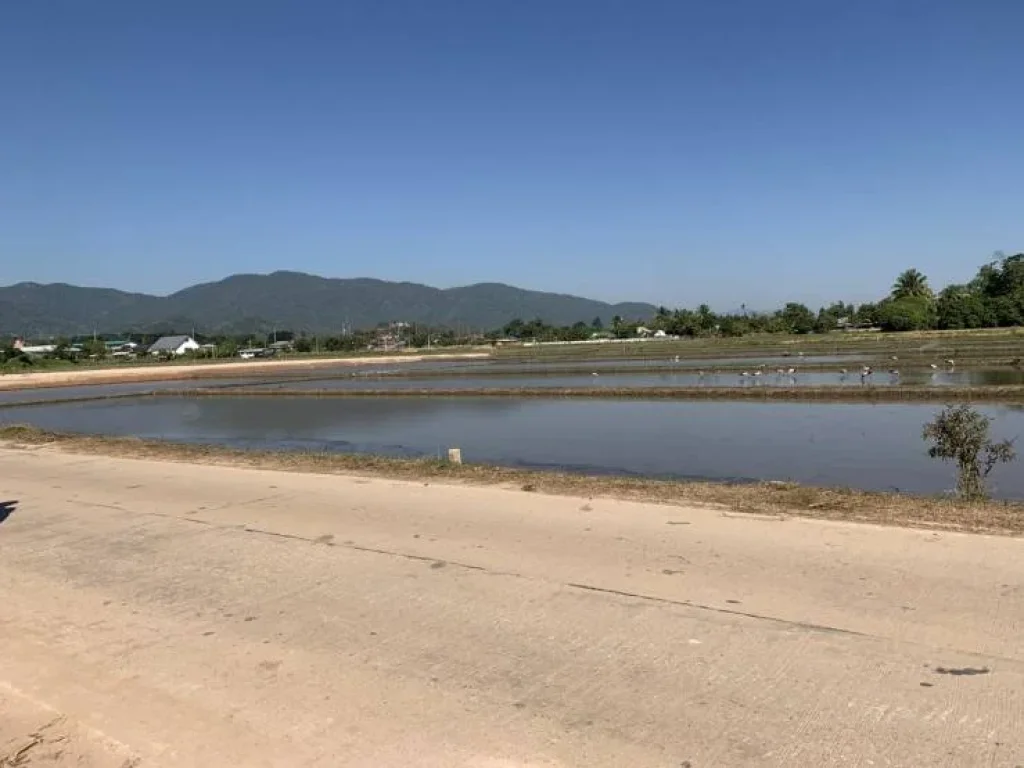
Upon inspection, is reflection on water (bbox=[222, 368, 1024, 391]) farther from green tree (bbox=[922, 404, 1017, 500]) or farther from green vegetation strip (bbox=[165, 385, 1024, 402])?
green tree (bbox=[922, 404, 1017, 500])

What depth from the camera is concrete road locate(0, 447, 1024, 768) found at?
314cm

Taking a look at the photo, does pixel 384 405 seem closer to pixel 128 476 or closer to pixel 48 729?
pixel 128 476

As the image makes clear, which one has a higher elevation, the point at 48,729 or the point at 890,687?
the point at 890,687

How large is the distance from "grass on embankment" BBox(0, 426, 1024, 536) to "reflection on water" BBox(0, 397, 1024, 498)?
144 inches

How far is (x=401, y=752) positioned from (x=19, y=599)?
3.70 metres

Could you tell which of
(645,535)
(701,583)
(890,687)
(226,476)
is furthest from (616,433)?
(890,687)

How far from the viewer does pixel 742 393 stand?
1024 inches

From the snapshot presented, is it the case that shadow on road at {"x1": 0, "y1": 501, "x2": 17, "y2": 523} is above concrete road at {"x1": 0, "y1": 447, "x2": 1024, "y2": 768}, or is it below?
below

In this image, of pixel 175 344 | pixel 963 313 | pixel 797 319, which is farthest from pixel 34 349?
pixel 963 313

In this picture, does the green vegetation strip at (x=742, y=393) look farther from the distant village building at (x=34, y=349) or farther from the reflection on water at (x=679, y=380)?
the distant village building at (x=34, y=349)

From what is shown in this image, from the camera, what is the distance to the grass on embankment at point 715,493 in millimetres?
6367

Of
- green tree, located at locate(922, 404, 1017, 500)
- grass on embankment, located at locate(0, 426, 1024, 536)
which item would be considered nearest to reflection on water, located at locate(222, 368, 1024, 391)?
green tree, located at locate(922, 404, 1017, 500)

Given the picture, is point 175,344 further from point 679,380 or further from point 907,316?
point 679,380

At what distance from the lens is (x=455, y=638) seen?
166 inches
